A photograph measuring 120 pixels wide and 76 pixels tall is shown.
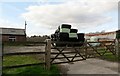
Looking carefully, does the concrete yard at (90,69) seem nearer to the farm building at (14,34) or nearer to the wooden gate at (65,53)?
the wooden gate at (65,53)

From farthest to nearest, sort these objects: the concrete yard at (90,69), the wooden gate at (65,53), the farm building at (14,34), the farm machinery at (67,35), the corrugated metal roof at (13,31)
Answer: the corrugated metal roof at (13,31)
the farm building at (14,34)
the farm machinery at (67,35)
the wooden gate at (65,53)
the concrete yard at (90,69)

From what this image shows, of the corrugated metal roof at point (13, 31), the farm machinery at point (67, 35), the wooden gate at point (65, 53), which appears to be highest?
the corrugated metal roof at point (13, 31)

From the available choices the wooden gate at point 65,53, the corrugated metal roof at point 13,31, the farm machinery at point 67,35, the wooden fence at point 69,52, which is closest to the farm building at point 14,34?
the corrugated metal roof at point 13,31

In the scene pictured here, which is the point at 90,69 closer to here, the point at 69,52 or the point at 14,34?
the point at 69,52

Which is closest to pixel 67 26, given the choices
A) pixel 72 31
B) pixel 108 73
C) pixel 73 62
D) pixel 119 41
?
pixel 72 31

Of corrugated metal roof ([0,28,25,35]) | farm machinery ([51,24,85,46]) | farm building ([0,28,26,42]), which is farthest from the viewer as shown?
corrugated metal roof ([0,28,25,35])

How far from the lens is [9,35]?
55031mm

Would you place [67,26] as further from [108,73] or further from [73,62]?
[108,73]

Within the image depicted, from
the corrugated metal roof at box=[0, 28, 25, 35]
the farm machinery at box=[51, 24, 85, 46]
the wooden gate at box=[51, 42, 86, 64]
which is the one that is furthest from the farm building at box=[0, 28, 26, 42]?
the wooden gate at box=[51, 42, 86, 64]

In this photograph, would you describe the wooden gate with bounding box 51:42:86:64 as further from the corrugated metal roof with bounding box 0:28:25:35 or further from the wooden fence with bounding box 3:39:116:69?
the corrugated metal roof with bounding box 0:28:25:35

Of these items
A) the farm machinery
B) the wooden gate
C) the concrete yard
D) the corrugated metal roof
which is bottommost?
the concrete yard

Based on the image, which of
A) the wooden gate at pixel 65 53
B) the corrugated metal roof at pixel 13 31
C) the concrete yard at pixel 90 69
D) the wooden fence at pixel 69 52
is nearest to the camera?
the concrete yard at pixel 90 69

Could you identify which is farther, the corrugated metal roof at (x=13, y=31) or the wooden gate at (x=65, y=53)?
the corrugated metal roof at (x=13, y=31)

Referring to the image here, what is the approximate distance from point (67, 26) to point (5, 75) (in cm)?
2838
